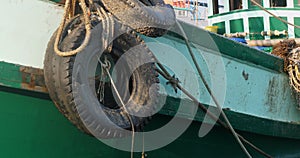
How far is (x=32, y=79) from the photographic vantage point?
3020 mm

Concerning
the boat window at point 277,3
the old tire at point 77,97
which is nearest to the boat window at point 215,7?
the boat window at point 277,3

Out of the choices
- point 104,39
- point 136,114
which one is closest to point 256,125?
point 136,114

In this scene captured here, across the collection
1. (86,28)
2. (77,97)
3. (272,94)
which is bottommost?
(272,94)

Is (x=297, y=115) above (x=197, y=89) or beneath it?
beneath

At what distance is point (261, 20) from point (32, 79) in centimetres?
486

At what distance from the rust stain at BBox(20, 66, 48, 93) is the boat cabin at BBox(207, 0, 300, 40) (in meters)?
4.48

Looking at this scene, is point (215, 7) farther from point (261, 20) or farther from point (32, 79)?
point (32, 79)

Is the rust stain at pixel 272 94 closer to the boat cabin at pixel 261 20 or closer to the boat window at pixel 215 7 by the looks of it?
the boat cabin at pixel 261 20

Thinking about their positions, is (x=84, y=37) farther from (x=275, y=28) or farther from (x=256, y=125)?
(x=275, y=28)

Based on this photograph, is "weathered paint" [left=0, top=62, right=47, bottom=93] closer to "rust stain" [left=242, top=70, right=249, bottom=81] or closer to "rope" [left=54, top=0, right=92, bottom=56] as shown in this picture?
"rope" [left=54, top=0, right=92, bottom=56]

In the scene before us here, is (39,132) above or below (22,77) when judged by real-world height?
below

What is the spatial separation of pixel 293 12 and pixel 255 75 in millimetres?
2598

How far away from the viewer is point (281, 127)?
196 inches

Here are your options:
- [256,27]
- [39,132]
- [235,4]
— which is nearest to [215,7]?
[235,4]
